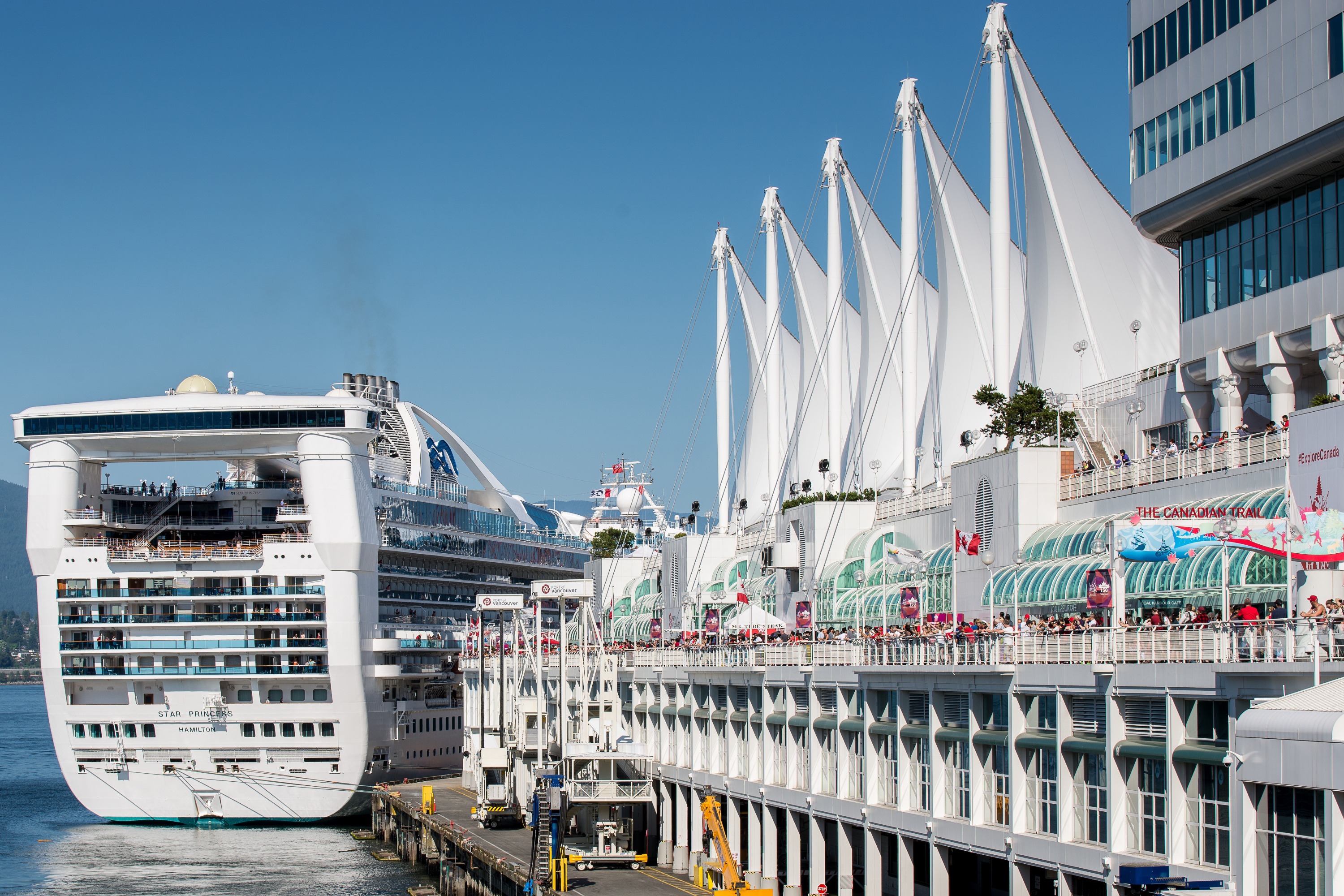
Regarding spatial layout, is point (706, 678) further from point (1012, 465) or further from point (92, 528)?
point (92, 528)

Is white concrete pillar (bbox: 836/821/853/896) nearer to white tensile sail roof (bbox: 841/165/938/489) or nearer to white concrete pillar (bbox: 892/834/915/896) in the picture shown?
white concrete pillar (bbox: 892/834/915/896)

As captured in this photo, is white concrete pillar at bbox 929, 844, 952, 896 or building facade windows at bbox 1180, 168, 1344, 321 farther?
building facade windows at bbox 1180, 168, 1344, 321

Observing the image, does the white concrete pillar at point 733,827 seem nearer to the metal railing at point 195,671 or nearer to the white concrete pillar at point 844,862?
the white concrete pillar at point 844,862

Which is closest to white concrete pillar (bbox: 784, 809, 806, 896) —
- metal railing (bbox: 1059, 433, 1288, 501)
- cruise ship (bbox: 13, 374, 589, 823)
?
metal railing (bbox: 1059, 433, 1288, 501)

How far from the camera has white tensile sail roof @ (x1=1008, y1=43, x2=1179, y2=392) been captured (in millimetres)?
61906

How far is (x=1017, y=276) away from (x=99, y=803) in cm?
4676

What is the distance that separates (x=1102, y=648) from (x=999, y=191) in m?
33.4

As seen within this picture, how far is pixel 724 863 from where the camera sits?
4569 cm

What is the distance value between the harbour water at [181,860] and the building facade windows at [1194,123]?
3502 cm

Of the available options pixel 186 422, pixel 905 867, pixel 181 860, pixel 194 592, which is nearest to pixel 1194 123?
pixel 905 867

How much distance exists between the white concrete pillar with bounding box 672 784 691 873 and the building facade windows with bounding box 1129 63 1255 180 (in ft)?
79.1

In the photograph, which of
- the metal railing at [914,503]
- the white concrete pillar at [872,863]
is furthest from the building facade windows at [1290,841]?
the metal railing at [914,503]

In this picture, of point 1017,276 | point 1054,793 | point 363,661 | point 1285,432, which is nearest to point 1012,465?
point 1285,432

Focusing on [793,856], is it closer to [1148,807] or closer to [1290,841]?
[1148,807]
